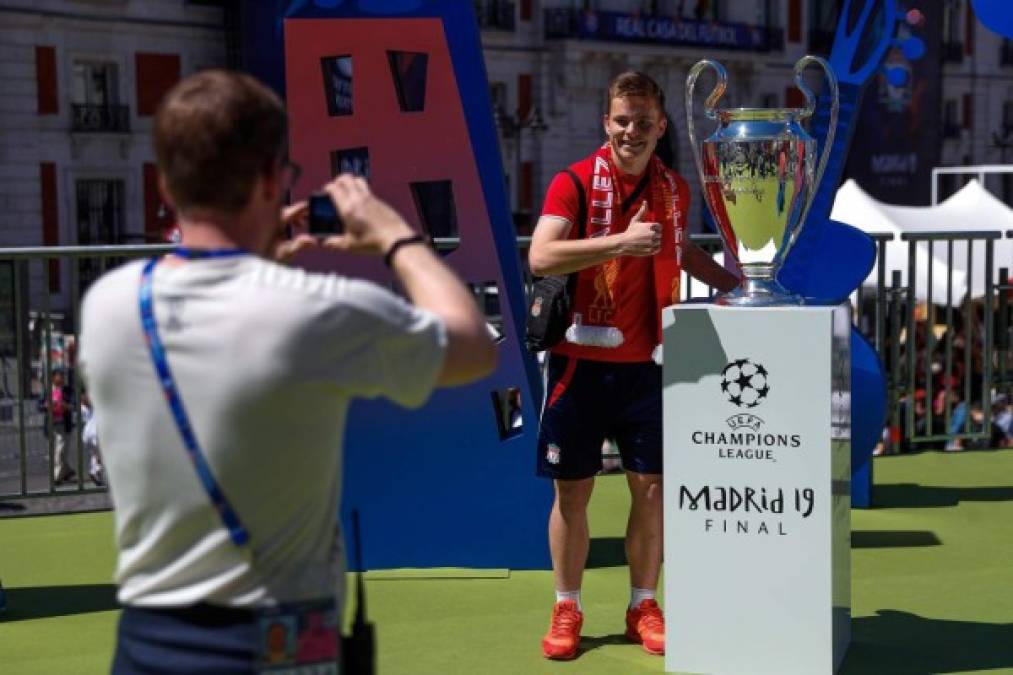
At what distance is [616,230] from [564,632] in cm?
122

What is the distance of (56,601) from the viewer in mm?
5633

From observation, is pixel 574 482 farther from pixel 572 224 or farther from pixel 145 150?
pixel 145 150

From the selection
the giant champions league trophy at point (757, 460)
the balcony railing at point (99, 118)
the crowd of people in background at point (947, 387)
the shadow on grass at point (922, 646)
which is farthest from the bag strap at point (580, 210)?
the balcony railing at point (99, 118)

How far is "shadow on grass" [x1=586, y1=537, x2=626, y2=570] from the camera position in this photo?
602cm

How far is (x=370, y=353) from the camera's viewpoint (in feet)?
6.95

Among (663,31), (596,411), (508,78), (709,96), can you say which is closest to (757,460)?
(596,411)

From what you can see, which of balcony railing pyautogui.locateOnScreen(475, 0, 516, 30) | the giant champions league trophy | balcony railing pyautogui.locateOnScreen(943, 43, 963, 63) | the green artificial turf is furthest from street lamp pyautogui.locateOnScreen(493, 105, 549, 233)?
the giant champions league trophy

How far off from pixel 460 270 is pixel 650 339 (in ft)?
4.16

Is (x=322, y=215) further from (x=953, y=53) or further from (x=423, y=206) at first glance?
(x=953, y=53)

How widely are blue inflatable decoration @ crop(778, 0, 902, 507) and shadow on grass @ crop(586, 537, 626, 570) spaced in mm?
1146

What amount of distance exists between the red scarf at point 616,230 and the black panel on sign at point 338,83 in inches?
50.8

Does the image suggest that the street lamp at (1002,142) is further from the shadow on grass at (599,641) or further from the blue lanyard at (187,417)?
the blue lanyard at (187,417)

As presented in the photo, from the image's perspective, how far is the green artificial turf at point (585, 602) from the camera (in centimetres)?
476

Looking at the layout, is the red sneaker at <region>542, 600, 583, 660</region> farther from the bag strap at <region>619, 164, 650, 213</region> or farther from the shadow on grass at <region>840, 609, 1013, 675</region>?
the bag strap at <region>619, 164, 650, 213</region>
